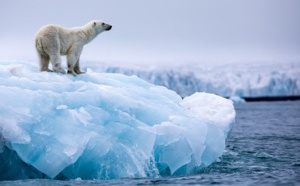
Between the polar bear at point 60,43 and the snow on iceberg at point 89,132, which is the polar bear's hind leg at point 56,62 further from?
the snow on iceberg at point 89,132

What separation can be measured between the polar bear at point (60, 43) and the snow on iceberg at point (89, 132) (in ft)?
0.95

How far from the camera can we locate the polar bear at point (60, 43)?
7495 mm

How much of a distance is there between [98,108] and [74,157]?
41.8 inches

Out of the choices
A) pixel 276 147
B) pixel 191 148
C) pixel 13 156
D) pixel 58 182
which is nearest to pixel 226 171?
pixel 191 148

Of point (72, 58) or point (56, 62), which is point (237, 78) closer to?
point (72, 58)

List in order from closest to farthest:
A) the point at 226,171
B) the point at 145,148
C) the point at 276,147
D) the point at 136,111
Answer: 1. the point at 145,148
2. the point at 136,111
3. the point at 226,171
4. the point at 276,147

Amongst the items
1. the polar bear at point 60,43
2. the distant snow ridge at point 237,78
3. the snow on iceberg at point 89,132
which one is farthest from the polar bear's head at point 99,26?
the distant snow ridge at point 237,78

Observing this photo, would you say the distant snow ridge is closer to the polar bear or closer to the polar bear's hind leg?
the polar bear

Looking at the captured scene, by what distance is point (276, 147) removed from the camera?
12.0m

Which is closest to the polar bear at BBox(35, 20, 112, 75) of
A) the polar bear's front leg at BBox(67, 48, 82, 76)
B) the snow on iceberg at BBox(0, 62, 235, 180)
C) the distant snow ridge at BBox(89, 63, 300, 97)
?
the polar bear's front leg at BBox(67, 48, 82, 76)

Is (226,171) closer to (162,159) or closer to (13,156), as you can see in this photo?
(162,159)

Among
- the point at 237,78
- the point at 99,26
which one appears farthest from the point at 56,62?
the point at 237,78

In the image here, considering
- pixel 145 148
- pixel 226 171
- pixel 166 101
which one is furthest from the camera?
pixel 166 101

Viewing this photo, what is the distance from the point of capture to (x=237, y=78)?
8425 centimetres
